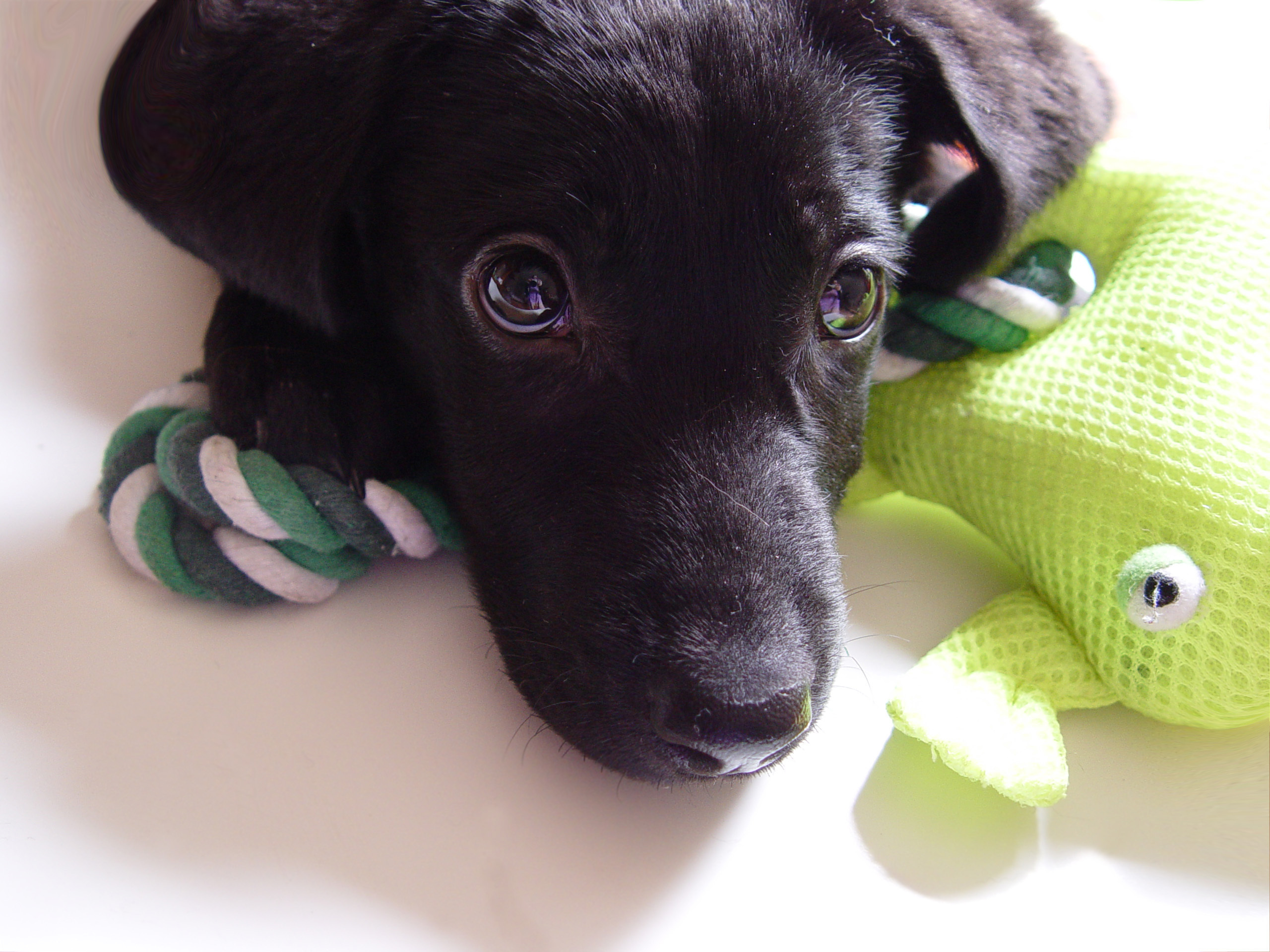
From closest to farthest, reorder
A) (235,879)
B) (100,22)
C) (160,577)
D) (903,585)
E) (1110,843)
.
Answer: (235,879) → (1110,843) → (160,577) → (903,585) → (100,22)

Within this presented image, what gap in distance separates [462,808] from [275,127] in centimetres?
89

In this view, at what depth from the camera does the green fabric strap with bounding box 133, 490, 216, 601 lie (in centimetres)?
143

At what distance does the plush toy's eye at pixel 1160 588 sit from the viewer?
4.09 feet

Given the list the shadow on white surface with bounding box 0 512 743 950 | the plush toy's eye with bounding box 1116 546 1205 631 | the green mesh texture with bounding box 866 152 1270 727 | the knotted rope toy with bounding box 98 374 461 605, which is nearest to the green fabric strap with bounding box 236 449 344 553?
the knotted rope toy with bounding box 98 374 461 605

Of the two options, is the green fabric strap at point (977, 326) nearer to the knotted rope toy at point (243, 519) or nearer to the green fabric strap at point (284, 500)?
the knotted rope toy at point (243, 519)

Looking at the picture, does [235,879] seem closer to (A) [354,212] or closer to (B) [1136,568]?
(A) [354,212]

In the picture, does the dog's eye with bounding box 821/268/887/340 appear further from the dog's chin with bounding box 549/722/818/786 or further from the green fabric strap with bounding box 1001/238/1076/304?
the dog's chin with bounding box 549/722/818/786

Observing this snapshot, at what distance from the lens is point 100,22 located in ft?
6.72

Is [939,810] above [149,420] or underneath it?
underneath

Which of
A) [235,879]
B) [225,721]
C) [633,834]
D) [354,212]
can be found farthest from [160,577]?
[633,834]

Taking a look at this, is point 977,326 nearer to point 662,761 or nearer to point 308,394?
point 662,761

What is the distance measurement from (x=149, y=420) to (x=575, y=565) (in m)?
0.76

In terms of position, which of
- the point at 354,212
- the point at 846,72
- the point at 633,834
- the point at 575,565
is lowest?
the point at 633,834

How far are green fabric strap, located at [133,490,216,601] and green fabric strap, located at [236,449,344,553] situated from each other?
15 cm
